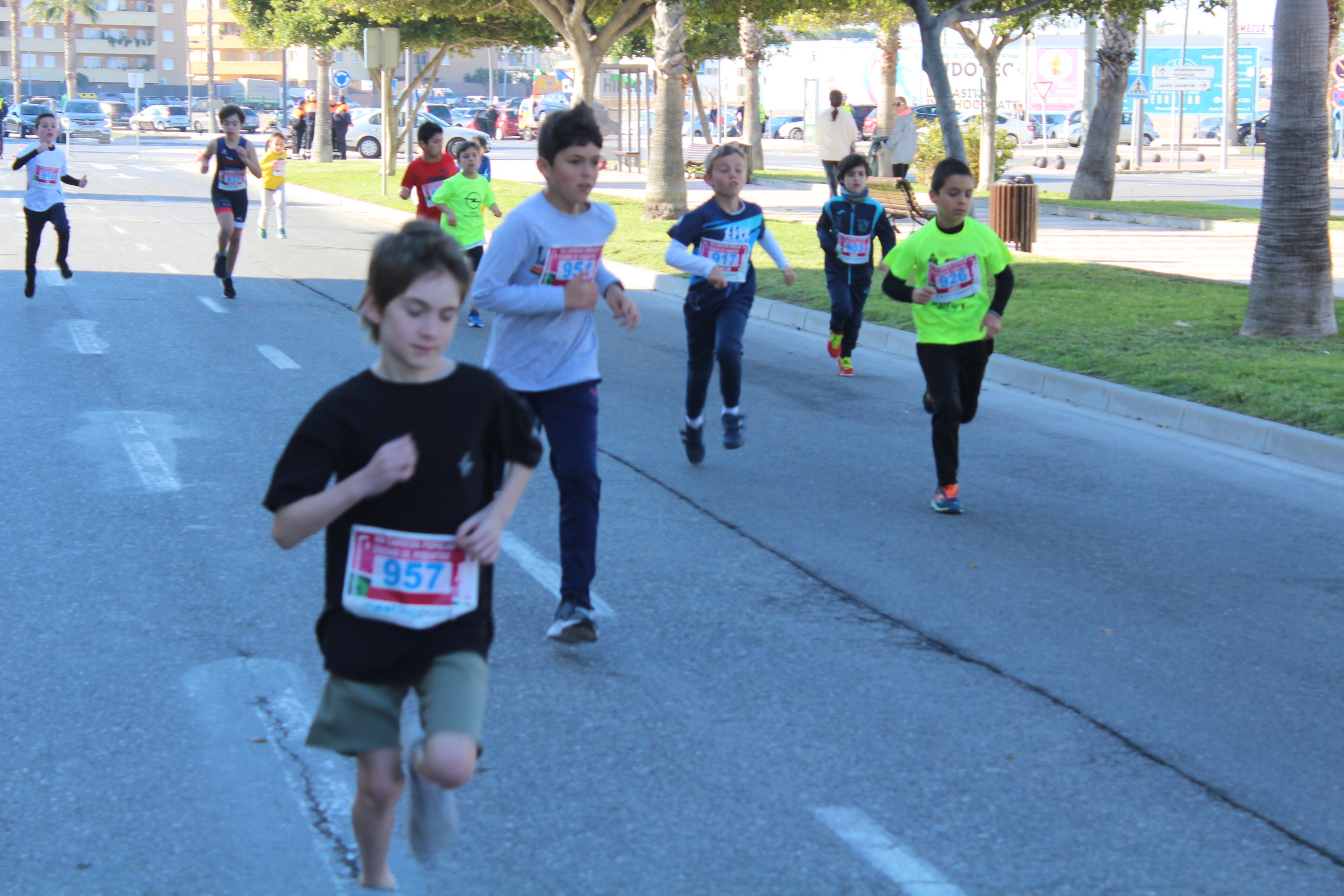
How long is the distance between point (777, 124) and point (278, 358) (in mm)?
69507

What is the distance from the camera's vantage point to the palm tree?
96812mm

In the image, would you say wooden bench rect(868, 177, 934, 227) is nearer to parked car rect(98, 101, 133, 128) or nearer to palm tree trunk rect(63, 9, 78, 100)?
parked car rect(98, 101, 133, 128)

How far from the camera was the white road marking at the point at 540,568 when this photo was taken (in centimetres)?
571

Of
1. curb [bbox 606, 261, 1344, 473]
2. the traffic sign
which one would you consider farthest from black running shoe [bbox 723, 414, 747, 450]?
the traffic sign

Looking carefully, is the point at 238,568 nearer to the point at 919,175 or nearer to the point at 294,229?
the point at 294,229

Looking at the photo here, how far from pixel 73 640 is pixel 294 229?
65.0ft

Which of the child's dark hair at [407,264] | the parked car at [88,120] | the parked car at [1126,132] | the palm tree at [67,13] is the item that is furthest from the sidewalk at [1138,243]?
the palm tree at [67,13]

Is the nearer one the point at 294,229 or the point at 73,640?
the point at 73,640

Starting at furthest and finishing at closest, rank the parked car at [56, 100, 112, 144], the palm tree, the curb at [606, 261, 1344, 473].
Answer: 1. the palm tree
2. the parked car at [56, 100, 112, 144]
3. the curb at [606, 261, 1344, 473]

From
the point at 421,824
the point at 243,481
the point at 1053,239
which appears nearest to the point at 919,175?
the point at 1053,239

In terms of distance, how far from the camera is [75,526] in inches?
264

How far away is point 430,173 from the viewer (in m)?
14.2

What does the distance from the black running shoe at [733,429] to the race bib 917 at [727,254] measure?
2.51ft

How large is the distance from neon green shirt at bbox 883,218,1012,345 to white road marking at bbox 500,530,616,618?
221cm
